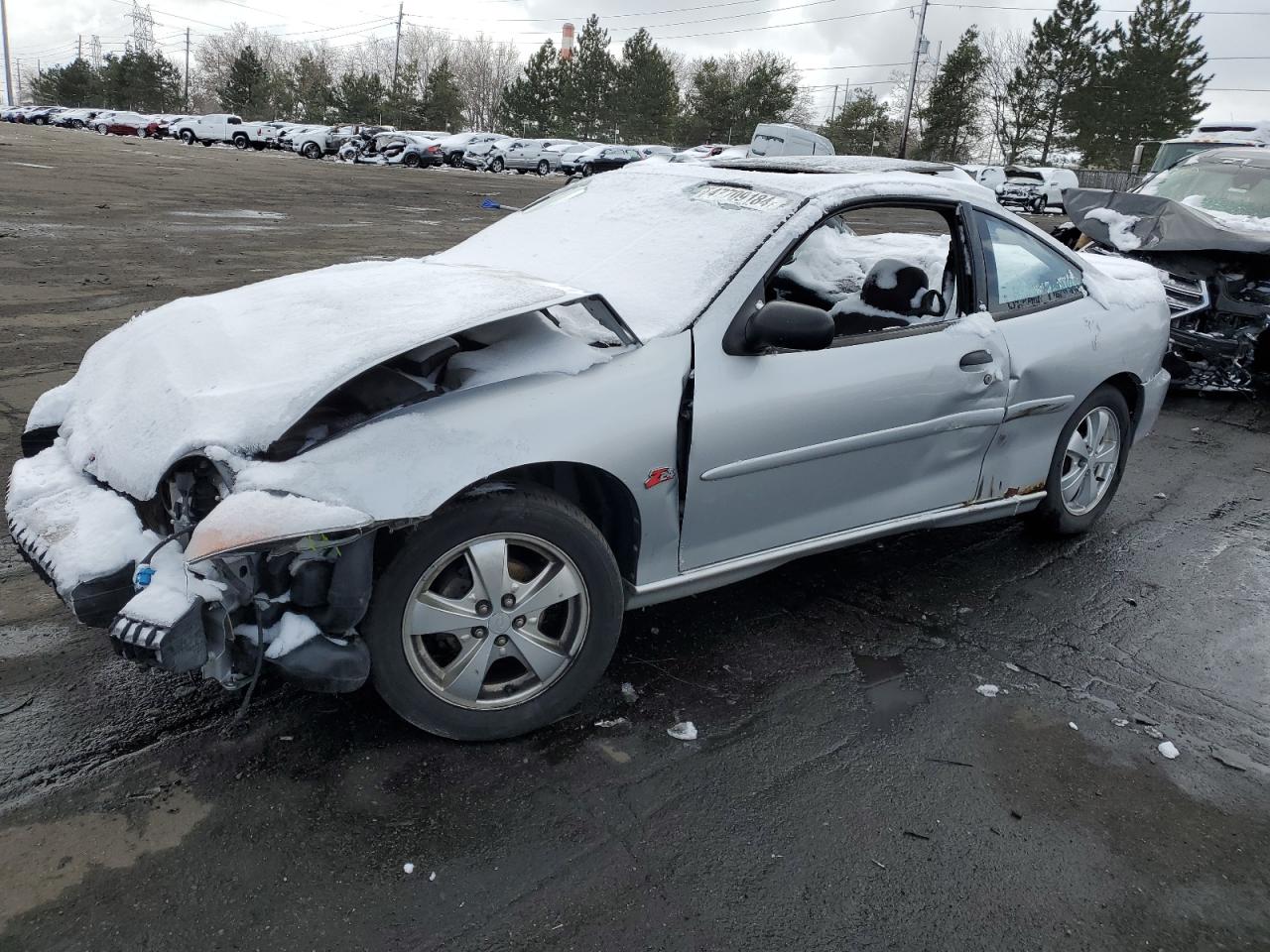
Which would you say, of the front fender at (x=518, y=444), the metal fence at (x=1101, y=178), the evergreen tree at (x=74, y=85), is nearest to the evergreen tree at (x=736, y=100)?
the metal fence at (x=1101, y=178)

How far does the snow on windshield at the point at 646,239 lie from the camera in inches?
129

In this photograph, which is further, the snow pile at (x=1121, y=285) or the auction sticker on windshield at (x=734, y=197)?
the snow pile at (x=1121, y=285)

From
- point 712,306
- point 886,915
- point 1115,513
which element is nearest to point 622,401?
point 712,306

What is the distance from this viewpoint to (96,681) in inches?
120

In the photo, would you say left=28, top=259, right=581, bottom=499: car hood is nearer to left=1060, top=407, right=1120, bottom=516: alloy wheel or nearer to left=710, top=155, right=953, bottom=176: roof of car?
left=710, top=155, right=953, bottom=176: roof of car

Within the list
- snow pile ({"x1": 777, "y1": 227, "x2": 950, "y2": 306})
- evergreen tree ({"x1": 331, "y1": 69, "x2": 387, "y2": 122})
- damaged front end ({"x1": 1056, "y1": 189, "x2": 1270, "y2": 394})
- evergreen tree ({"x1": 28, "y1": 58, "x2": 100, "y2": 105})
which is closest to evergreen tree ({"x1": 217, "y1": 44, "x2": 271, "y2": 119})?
evergreen tree ({"x1": 331, "y1": 69, "x2": 387, "y2": 122})

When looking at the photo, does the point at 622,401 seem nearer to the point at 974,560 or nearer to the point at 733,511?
the point at 733,511

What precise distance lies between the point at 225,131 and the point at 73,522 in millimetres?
54123

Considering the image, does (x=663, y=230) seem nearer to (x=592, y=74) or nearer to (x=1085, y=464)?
(x=1085, y=464)

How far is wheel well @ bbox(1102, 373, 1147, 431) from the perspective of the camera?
4.58 m

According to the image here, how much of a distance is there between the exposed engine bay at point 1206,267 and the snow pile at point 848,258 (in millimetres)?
3618

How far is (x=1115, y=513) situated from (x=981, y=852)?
10.6 feet

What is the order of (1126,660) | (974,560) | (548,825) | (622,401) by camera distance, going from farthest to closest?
(974,560)
(1126,660)
(622,401)
(548,825)

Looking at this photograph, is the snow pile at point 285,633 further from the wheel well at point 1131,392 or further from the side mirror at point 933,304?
the wheel well at point 1131,392
